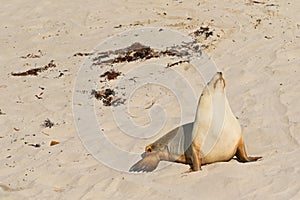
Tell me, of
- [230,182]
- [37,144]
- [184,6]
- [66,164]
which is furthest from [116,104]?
[184,6]

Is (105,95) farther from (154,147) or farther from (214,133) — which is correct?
(214,133)

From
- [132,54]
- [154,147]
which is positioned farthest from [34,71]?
[154,147]

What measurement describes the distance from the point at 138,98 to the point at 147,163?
227cm

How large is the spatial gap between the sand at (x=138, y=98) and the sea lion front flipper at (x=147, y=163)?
0.14 m

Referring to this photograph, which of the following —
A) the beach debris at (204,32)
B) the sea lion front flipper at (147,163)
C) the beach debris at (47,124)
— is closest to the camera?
the sea lion front flipper at (147,163)

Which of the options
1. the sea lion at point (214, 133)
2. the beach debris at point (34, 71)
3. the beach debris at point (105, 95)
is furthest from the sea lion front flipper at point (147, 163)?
the beach debris at point (34, 71)

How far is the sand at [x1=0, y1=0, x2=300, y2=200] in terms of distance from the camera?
433 cm

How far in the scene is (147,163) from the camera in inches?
191

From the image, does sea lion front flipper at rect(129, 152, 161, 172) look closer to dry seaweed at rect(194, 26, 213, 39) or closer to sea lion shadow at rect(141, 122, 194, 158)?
sea lion shadow at rect(141, 122, 194, 158)

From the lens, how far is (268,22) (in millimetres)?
9164

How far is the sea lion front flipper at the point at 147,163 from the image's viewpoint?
4801mm

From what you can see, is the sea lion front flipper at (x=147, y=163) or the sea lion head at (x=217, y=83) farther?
the sea lion front flipper at (x=147, y=163)

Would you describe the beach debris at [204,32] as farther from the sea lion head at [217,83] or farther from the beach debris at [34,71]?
the sea lion head at [217,83]

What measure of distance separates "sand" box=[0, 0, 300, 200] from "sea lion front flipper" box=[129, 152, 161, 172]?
0.45ft
